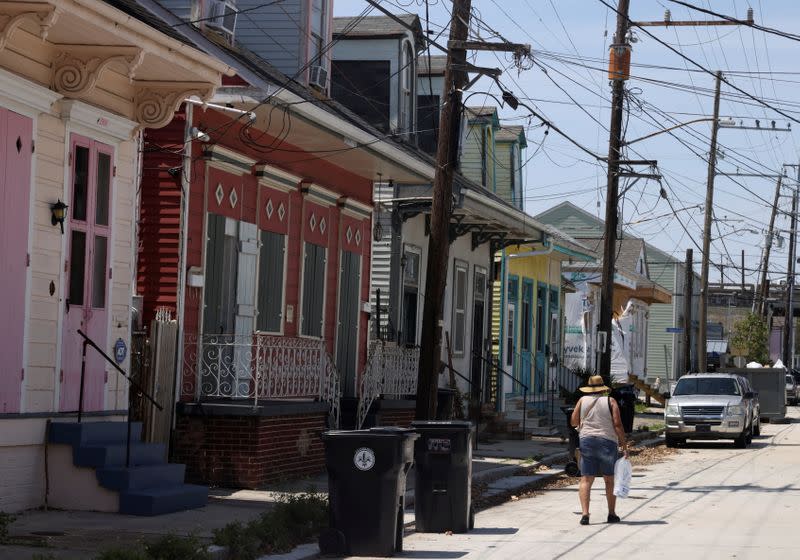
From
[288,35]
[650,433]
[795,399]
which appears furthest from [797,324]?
[288,35]

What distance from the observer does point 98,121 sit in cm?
1488

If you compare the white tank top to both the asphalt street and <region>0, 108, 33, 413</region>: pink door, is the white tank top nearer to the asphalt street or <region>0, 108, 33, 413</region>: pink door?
the asphalt street

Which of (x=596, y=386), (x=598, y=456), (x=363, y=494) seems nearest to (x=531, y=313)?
(x=596, y=386)

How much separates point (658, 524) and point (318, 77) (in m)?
9.52

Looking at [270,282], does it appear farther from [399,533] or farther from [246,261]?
[399,533]

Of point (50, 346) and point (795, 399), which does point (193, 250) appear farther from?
point (795, 399)

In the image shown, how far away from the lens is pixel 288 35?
20.9m

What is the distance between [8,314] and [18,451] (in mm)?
1435

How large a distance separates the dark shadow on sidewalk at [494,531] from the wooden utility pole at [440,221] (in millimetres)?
3093

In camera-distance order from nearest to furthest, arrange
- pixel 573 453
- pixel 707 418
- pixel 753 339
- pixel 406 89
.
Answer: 1. pixel 573 453
2. pixel 406 89
3. pixel 707 418
4. pixel 753 339

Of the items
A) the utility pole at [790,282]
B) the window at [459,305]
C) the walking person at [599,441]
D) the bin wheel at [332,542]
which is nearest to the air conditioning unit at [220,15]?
the walking person at [599,441]

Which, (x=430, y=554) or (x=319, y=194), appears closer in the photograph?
(x=430, y=554)

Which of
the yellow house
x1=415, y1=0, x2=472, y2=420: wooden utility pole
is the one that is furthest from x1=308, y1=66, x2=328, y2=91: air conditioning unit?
the yellow house

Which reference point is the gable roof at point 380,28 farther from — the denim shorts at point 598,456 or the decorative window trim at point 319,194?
the denim shorts at point 598,456
